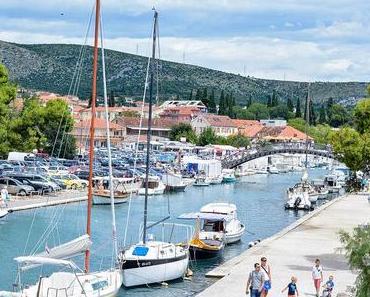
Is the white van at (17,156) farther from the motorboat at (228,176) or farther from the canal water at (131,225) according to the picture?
the motorboat at (228,176)

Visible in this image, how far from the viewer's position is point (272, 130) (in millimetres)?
181250

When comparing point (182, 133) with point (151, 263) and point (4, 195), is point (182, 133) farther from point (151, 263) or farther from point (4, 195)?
point (151, 263)

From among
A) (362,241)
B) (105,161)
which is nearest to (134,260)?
(362,241)

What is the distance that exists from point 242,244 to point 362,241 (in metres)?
28.8

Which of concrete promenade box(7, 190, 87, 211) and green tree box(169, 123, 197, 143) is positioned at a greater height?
green tree box(169, 123, 197, 143)

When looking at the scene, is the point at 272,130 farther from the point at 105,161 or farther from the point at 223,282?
the point at 223,282

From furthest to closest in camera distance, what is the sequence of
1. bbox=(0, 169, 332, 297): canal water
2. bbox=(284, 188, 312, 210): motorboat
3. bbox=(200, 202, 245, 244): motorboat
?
bbox=(284, 188, 312, 210): motorboat → bbox=(200, 202, 245, 244): motorboat → bbox=(0, 169, 332, 297): canal water

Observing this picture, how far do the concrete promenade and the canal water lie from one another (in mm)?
678

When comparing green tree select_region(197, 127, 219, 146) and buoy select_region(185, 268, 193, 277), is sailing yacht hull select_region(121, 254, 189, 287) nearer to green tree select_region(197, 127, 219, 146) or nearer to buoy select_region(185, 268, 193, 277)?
buoy select_region(185, 268, 193, 277)

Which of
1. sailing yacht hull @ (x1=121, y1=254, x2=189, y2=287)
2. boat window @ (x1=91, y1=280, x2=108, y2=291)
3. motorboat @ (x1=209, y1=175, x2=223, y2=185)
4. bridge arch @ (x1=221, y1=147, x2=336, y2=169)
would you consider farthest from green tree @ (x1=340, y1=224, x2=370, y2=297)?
bridge arch @ (x1=221, y1=147, x2=336, y2=169)

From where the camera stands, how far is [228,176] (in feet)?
340

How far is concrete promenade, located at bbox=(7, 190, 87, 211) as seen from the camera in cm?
5653

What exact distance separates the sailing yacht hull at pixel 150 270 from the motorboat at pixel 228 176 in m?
68.6

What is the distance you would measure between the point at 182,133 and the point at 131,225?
316 feet
